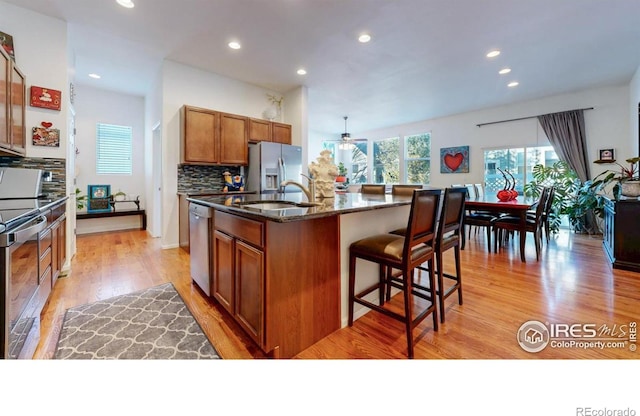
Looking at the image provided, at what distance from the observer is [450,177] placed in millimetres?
6973

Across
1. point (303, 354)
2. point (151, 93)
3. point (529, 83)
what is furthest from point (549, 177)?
point (151, 93)

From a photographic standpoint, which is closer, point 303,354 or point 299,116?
point 303,354

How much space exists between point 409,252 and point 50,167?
147 inches

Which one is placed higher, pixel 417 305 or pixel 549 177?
pixel 549 177

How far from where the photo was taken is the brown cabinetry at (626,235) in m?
2.89

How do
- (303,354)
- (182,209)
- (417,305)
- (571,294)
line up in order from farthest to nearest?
(182,209) < (571,294) < (417,305) < (303,354)

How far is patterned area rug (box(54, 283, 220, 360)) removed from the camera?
5.14 feet

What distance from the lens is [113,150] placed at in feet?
17.4

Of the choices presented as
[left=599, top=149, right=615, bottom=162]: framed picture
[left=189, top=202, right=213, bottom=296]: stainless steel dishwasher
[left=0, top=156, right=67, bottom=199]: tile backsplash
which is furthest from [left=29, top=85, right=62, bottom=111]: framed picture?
[left=599, top=149, right=615, bottom=162]: framed picture

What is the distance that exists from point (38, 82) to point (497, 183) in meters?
8.06
